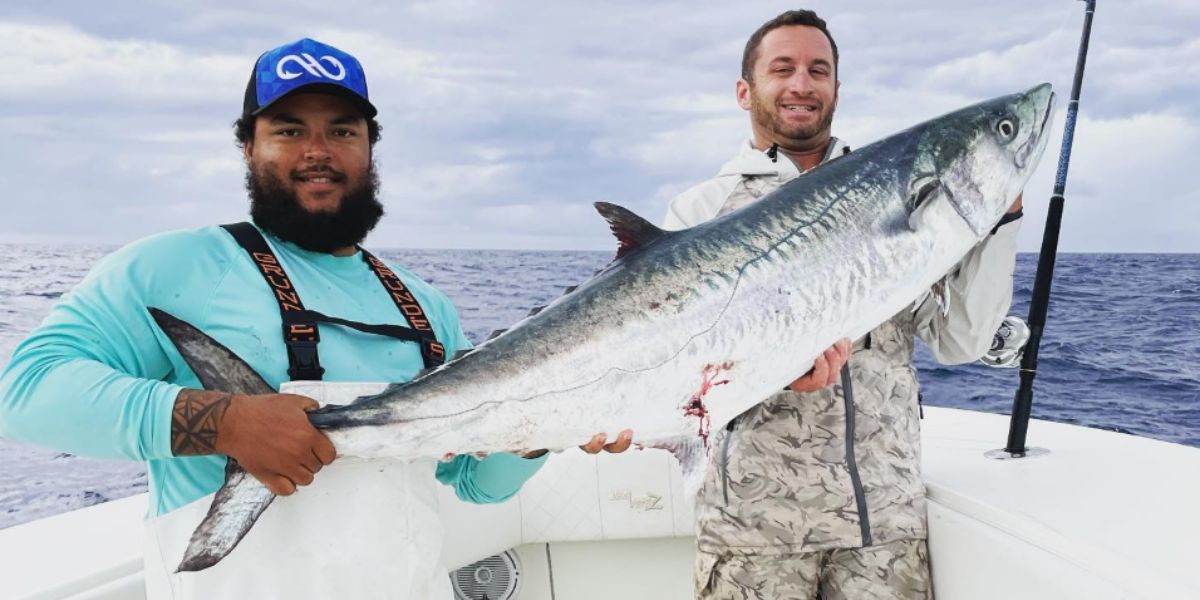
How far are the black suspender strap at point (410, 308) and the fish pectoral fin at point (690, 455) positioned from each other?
666 mm

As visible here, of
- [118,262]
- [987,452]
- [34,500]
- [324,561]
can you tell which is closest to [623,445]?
[324,561]

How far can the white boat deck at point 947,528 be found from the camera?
2307 mm

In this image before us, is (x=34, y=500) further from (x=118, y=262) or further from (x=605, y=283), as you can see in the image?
(x=605, y=283)

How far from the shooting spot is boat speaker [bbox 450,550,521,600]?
371 cm

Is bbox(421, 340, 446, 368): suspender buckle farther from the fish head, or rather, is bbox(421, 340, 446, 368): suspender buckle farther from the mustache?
the fish head

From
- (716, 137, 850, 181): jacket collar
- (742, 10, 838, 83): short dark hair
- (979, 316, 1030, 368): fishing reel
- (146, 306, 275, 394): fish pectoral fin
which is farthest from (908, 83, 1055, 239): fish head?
(146, 306, 275, 394): fish pectoral fin

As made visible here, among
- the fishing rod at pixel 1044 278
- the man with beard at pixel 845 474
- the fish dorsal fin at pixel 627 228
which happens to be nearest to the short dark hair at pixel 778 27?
the man with beard at pixel 845 474

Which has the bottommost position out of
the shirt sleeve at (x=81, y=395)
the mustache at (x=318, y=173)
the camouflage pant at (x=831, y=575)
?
the camouflage pant at (x=831, y=575)

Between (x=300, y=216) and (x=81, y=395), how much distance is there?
0.75 m

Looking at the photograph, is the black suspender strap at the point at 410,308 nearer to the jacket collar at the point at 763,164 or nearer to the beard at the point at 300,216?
the beard at the point at 300,216

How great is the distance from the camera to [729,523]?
2520 mm

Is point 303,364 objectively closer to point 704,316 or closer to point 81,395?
point 81,395

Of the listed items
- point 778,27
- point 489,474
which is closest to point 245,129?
point 489,474

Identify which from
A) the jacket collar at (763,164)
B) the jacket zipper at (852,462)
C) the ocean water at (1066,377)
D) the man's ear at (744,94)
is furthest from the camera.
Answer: the ocean water at (1066,377)
